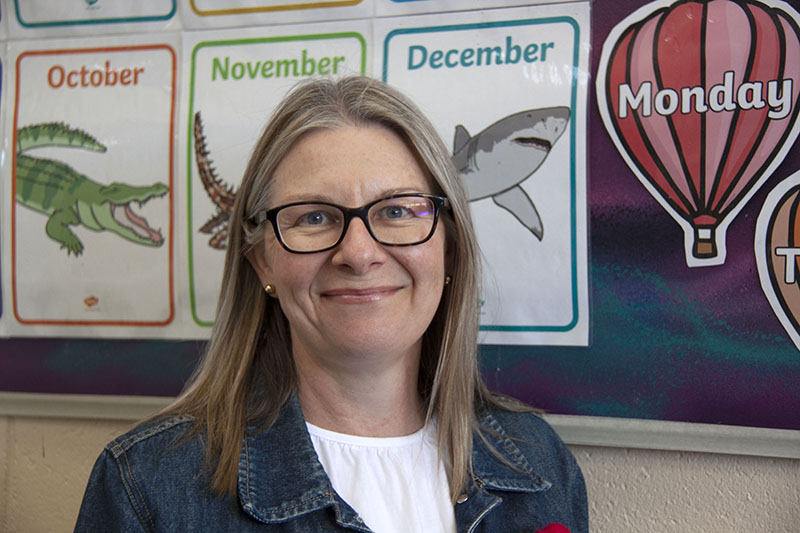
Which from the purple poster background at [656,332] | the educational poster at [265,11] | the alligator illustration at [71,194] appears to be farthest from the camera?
the alligator illustration at [71,194]

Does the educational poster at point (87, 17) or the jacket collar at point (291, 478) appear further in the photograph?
the educational poster at point (87, 17)

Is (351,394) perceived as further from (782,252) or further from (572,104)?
(782,252)

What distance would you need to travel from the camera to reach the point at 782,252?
45.9 inches

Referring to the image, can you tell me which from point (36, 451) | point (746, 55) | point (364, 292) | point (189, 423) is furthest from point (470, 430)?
point (36, 451)

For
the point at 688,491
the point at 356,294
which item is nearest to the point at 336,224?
the point at 356,294

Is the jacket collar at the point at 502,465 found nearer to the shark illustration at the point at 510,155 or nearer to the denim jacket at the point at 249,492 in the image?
the denim jacket at the point at 249,492

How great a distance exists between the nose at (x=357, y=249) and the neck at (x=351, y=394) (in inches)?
6.8

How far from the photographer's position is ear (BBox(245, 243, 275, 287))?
1097 millimetres

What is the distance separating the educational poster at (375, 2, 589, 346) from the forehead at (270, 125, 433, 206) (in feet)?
0.86

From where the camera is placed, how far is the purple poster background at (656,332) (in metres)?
1.18

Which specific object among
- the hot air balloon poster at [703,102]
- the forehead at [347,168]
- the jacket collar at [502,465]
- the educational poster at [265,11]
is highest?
the educational poster at [265,11]

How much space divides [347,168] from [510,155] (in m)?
0.40

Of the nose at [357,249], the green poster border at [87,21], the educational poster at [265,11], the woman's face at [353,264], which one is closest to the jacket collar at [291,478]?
the woman's face at [353,264]

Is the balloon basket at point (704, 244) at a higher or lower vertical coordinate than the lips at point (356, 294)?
higher
